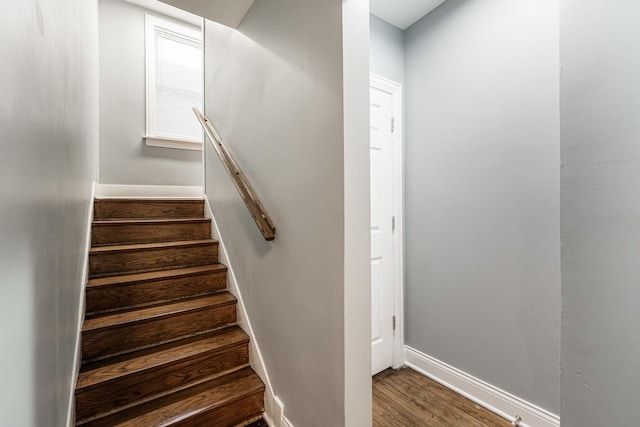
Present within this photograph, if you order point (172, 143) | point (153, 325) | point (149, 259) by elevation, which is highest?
point (172, 143)

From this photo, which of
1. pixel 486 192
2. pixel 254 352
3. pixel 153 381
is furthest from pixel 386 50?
pixel 153 381

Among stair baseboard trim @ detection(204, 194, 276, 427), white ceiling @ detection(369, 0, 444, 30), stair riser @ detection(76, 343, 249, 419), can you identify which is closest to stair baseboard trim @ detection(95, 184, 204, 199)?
stair baseboard trim @ detection(204, 194, 276, 427)

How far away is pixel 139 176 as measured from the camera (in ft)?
10.6

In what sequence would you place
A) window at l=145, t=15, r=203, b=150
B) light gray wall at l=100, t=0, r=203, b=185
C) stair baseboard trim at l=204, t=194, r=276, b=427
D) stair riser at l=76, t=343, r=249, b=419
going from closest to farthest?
stair riser at l=76, t=343, r=249, b=419 → stair baseboard trim at l=204, t=194, r=276, b=427 → light gray wall at l=100, t=0, r=203, b=185 → window at l=145, t=15, r=203, b=150

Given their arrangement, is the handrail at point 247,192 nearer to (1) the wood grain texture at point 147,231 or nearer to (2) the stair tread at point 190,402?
(1) the wood grain texture at point 147,231

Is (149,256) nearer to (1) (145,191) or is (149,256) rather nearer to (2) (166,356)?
(2) (166,356)

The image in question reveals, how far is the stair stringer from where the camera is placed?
158 centimetres

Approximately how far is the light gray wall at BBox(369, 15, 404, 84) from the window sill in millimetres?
2489

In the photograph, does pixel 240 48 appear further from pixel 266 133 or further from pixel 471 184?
pixel 471 184

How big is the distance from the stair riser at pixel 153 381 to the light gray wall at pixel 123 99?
2.44m

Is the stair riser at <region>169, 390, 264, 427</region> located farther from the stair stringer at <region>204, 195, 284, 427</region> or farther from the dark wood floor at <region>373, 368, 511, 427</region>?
the dark wood floor at <region>373, 368, 511, 427</region>

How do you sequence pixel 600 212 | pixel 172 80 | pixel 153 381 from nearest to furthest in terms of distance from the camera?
pixel 600 212 < pixel 153 381 < pixel 172 80

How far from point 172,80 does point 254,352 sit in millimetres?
3290

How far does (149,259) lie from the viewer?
2111 mm
